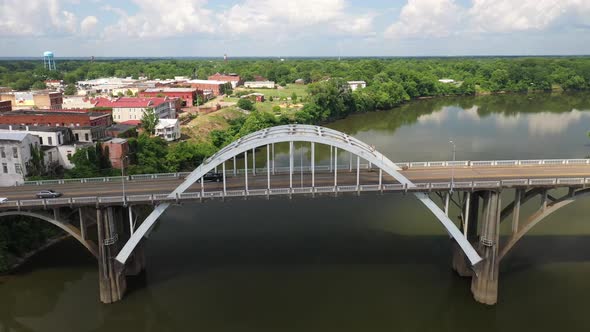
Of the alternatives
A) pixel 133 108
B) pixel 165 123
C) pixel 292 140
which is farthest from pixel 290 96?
pixel 292 140

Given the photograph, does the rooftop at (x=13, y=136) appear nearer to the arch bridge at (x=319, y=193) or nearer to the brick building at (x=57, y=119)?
the arch bridge at (x=319, y=193)

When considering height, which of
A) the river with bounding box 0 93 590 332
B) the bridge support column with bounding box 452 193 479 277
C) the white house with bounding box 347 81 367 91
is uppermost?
the white house with bounding box 347 81 367 91

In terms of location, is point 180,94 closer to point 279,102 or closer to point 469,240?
point 279,102

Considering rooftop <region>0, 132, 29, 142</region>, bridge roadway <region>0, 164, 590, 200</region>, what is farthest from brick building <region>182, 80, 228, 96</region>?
bridge roadway <region>0, 164, 590, 200</region>

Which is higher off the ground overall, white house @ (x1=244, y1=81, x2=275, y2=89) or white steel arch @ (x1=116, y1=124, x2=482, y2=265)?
white house @ (x1=244, y1=81, x2=275, y2=89)

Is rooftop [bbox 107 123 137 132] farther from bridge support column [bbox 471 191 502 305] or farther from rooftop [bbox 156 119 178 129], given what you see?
bridge support column [bbox 471 191 502 305]

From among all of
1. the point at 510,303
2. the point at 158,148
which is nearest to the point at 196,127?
the point at 158,148

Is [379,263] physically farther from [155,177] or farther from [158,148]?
[158,148]

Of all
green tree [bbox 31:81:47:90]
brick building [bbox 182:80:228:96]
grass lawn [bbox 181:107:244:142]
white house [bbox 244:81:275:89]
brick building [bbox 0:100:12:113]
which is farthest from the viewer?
white house [bbox 244:81:275:89]
